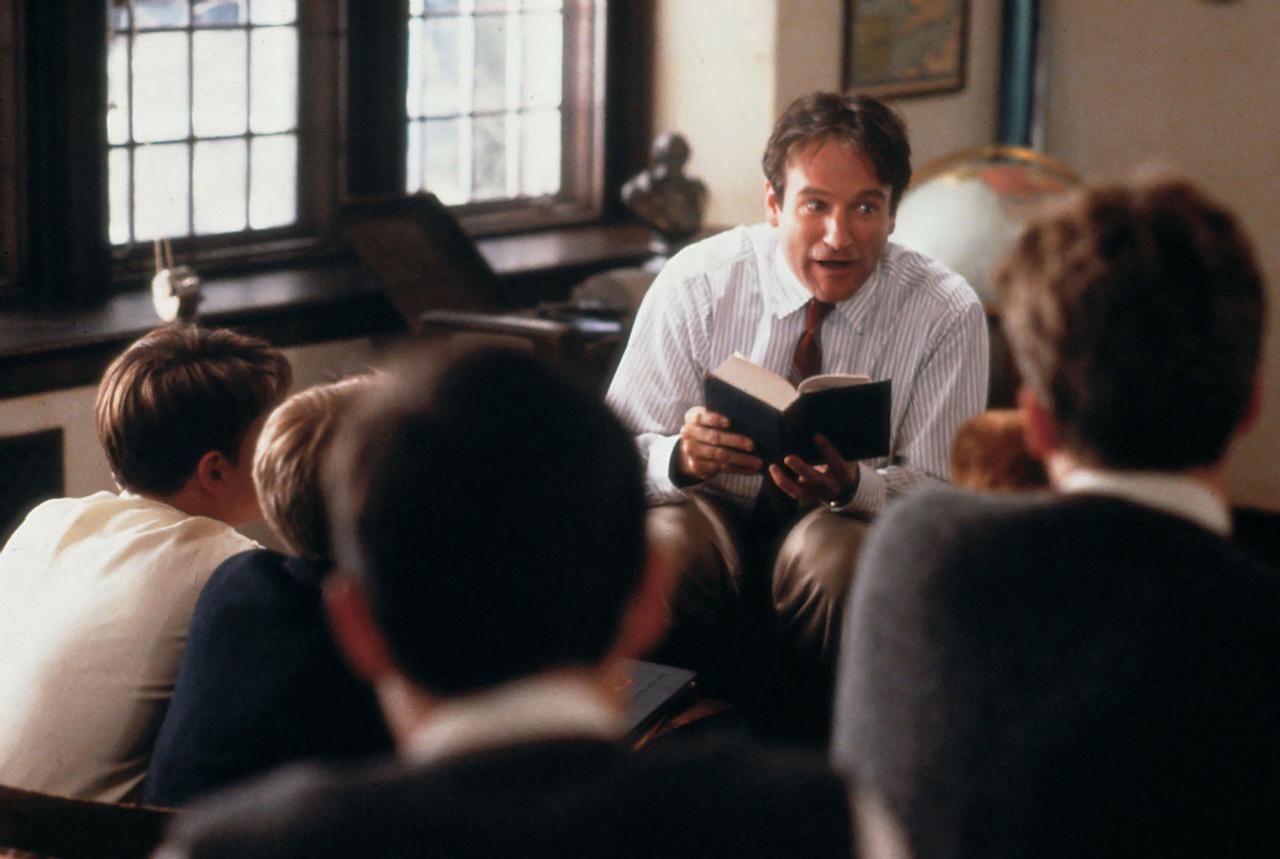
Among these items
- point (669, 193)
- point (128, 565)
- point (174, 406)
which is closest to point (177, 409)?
point (174, 406)

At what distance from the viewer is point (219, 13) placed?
4066 mm

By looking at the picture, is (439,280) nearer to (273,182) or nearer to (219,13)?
(273,182)

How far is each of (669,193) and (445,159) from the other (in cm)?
68

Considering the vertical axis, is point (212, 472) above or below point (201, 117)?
below

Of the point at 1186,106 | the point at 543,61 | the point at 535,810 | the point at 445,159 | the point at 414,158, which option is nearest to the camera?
the point at 535,810

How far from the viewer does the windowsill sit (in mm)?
3428

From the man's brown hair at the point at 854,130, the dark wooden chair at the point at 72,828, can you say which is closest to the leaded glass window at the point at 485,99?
the man's brown hair at the point at 854,130

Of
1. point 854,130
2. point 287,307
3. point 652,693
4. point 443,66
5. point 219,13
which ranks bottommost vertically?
point 652,693

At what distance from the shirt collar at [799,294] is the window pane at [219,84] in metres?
1.63

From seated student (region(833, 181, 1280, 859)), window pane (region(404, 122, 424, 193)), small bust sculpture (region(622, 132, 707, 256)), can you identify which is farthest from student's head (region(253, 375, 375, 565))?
window pane (region(404, 122, 424, 193))

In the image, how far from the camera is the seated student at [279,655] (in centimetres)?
173

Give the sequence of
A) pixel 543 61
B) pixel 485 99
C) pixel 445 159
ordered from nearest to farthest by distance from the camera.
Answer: pixel 445 159 < pixel 485 99 < pixel 543 61

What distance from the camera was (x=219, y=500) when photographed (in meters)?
2.12

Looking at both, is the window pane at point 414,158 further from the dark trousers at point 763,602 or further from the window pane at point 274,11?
the dark trousers at point 763,602
